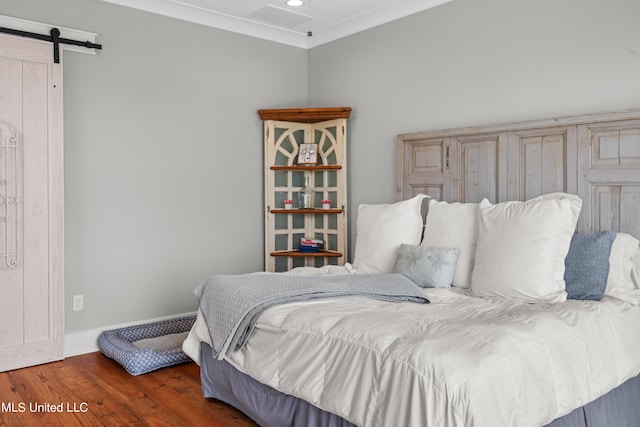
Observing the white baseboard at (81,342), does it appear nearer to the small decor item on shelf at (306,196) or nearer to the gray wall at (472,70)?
the small decor item on shelf at (306,196)

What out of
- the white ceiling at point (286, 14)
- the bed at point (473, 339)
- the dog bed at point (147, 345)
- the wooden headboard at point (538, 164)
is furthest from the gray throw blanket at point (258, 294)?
the white ceiling at point (286, 14)

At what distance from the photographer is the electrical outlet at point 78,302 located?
149 inches

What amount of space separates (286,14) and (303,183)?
1467mm

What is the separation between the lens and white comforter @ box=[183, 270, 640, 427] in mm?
1747

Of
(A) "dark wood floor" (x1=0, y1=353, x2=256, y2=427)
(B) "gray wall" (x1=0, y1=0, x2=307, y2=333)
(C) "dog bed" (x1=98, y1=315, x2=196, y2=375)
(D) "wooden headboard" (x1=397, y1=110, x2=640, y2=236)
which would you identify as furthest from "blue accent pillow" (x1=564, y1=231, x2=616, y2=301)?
(B) "gray wall" (x1=0, y1=0, x2=307, y2=333)

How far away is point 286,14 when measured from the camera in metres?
4.35

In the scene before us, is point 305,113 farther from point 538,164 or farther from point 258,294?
point 258,294

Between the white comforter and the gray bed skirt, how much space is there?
0.25 ft

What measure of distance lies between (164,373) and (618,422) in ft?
8.31

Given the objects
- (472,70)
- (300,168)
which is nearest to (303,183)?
(300,168)

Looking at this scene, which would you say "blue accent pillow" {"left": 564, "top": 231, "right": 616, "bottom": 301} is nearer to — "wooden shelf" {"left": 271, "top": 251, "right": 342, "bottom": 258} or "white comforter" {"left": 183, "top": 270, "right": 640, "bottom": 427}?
"white comforter" {"left": 183, "top": 270, "right": 640, "bottom": 427}

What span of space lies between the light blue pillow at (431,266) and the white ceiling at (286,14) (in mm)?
1923

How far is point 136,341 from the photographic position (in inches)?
154

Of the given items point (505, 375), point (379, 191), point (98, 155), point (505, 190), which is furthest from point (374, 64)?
point (505, 375)
